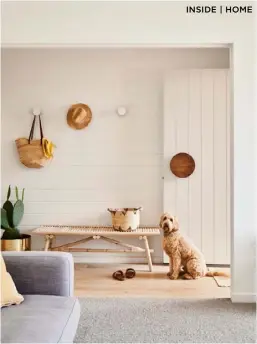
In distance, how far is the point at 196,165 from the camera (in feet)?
16.9

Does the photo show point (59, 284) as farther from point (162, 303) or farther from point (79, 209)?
point (79, 209)

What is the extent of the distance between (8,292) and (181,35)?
7.92 ft

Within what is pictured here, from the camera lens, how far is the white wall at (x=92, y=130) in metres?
5.34

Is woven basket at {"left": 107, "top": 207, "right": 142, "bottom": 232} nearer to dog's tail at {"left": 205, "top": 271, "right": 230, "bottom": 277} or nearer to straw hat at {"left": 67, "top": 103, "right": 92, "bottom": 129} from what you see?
dog's tail at {"left": 205, "top": 271, "right": 230, "bottom": 277}

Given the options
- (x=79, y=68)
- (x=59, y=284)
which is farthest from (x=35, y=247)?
(x=59, y=284)

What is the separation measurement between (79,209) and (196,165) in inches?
57.3

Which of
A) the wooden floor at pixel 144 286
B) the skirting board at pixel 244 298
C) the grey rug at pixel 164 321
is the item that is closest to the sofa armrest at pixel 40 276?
the grey rug at pixel 164 321

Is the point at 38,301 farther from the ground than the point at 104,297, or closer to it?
farther from the ground

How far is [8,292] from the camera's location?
2348 millimetres

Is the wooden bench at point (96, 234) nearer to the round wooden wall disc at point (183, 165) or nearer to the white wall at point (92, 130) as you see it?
the white wall at point (92, 130)

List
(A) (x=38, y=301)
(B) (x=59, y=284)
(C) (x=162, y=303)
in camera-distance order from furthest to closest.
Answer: (C) (x=162, y=303) → (B) (x=59, y=284) → (A) (x=38, y=301)

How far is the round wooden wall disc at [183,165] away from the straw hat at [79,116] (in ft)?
3.67

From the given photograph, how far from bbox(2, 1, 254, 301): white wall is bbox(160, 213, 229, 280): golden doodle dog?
2.81 feet

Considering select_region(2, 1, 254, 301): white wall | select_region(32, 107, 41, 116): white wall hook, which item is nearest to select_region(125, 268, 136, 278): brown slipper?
select_region(2, 1, 254, 301): white wall
